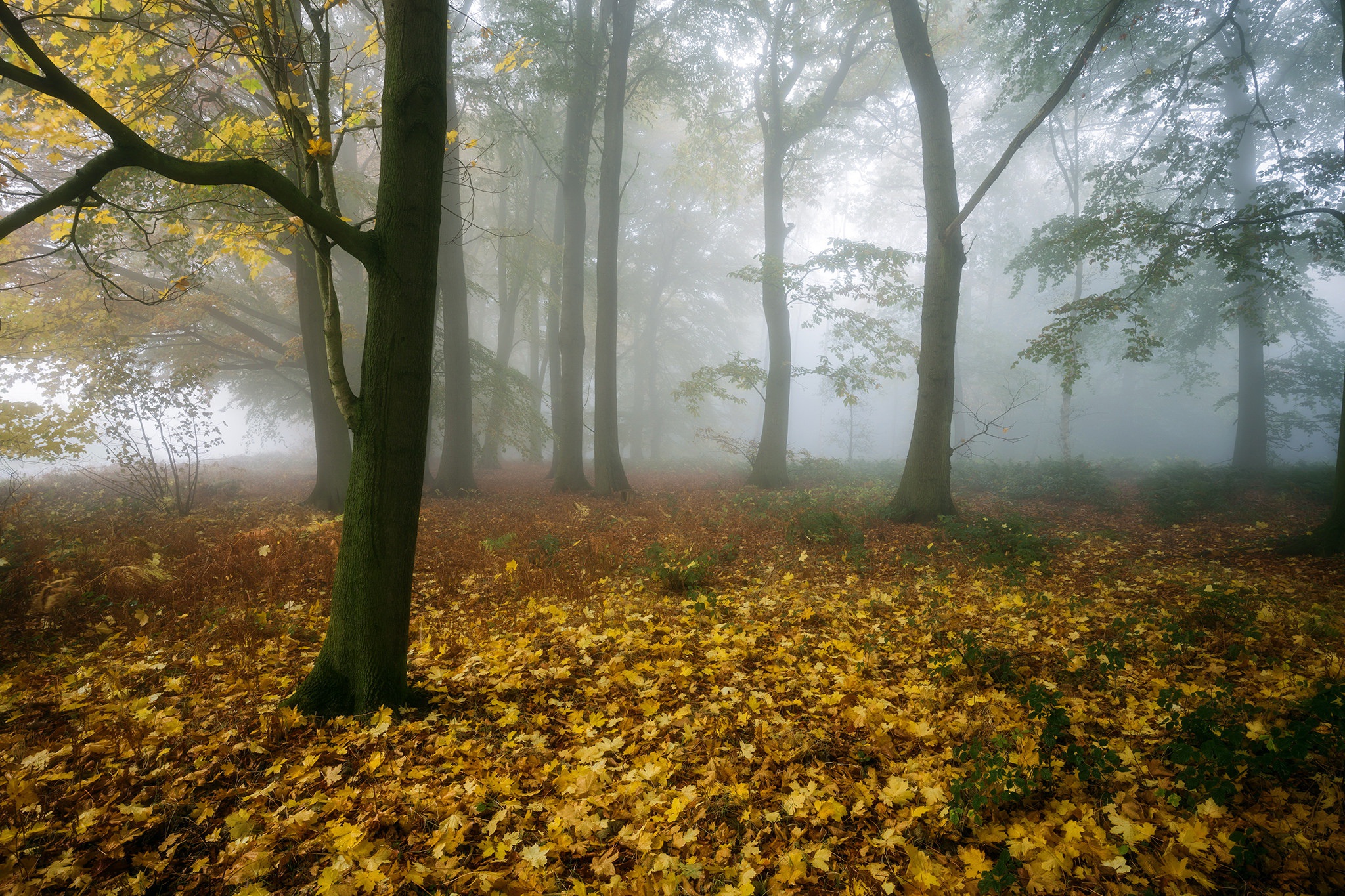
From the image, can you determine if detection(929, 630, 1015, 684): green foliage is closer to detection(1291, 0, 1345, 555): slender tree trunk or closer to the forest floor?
the forest floor

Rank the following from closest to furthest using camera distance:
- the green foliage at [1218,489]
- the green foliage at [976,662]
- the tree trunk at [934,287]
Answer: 1. the green foliage at [976,662]
2. the tree trunk at [934,287]
3. the green foliage at [1218,489]

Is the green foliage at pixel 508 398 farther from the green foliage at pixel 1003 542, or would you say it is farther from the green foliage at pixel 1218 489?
the green foliage at pixel 1218 489

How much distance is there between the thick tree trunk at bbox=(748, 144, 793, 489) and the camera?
15.3 m

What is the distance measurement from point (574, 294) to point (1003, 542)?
1085 centimetres

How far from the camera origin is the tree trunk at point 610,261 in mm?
12164

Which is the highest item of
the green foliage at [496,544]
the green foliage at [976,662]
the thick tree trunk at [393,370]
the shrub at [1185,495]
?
the thick tree trunk at [393,370]

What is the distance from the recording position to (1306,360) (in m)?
16.6

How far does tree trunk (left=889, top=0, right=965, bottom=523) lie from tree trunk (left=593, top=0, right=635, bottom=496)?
600cm

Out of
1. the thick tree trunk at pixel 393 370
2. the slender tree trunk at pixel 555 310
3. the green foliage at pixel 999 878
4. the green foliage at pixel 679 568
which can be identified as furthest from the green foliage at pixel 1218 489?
the slender tree trunk at pixel 555 310

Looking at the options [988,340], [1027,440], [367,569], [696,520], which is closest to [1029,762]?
[367,569]

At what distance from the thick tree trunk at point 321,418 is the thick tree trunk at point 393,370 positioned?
25.2 ft

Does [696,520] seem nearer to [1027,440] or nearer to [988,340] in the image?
[988,340]

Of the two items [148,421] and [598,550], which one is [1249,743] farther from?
[148,421]

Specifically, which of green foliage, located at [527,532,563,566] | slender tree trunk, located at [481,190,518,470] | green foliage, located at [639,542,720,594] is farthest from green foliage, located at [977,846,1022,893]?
slender tree trunk, located at [481,190,518,470]
